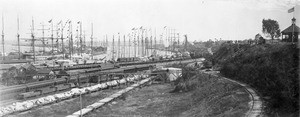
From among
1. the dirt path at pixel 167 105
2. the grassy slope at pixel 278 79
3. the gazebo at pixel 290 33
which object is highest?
the gazebo at pixel 290 33

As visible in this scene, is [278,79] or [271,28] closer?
[278,79]

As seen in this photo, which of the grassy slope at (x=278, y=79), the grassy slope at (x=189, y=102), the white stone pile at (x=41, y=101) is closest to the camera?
the grassy slope at (x=278, y=79)

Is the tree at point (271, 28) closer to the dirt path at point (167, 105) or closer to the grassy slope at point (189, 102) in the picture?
the grassy slope at point (189, 102)

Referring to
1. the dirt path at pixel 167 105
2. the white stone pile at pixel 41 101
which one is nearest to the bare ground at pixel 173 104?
the dirt path at pixel 167 105

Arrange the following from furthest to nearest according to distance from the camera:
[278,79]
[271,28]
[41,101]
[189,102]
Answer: [271,28] → [41,101] → [189,102] → [278,79]

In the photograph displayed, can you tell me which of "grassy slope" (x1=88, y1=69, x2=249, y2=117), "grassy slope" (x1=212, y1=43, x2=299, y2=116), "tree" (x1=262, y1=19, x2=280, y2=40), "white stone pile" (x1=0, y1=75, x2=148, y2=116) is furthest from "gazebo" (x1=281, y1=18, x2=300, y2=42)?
"white stone pile" (x1=0, y1=75, x2=148, y2=116)

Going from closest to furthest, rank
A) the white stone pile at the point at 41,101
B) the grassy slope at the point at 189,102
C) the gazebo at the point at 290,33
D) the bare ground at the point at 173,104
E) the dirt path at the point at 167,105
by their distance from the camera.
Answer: the dirt path at the point at 167,105 → the grassy slope at the point at 189,102 → the bare ground at the point at 173,104 → the white stone pile at the point at 41,101 → the gazebo at the point at 290,33

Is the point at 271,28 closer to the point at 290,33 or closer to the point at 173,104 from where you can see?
the point at 290,33

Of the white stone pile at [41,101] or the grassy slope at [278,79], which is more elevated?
the grassy slope at [278,79]

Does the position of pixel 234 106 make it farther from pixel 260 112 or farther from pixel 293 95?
pixel 293 95

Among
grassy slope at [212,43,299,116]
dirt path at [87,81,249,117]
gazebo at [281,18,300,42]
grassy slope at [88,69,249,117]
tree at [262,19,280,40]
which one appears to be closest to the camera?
grassy slope at [212,43,299,116]

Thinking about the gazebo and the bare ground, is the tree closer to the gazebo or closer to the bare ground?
the gazebo

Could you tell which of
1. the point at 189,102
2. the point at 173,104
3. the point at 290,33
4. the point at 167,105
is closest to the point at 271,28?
the point at 290,33

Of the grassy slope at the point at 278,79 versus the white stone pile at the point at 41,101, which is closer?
the grassy slope at the point at 278,79
